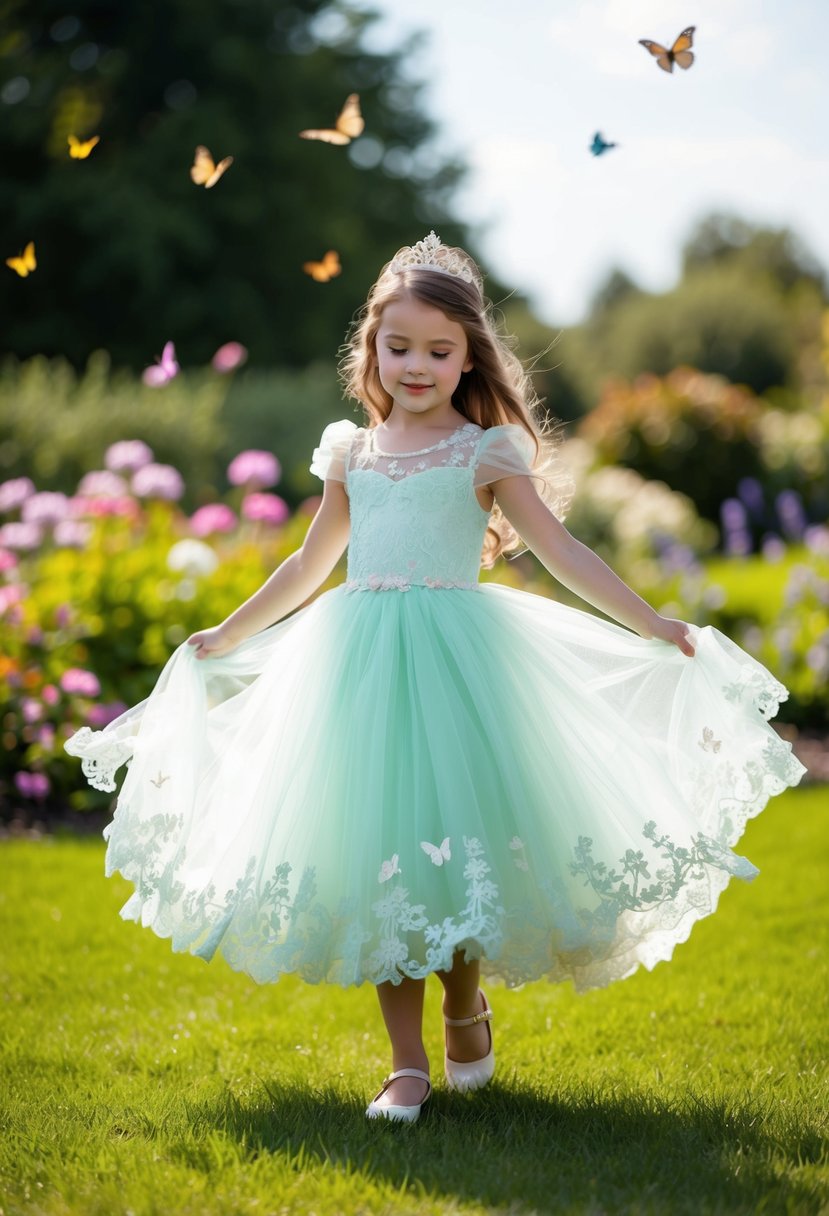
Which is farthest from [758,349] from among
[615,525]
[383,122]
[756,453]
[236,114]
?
[615,525]

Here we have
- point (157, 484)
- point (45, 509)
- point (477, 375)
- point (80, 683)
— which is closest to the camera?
point (477, 375)

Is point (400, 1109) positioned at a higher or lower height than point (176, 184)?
lower

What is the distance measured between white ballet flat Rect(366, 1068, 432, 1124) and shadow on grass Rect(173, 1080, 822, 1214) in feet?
0.07

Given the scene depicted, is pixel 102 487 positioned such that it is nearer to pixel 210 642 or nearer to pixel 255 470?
pixel 255 470

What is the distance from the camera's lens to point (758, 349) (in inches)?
1224

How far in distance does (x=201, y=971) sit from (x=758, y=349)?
29.5m

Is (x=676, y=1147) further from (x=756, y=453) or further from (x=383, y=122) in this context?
(x=383, y=122)

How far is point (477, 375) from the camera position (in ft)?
10.6

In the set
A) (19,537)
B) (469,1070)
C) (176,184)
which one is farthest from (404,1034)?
(176,184)

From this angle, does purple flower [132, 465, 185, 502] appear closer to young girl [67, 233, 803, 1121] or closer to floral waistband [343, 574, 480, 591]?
young girl [67, 233, 803, 1121]

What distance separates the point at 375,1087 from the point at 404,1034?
0.98 feet

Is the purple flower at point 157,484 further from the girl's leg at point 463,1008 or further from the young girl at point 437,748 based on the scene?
the girl's leg at point 463,1008

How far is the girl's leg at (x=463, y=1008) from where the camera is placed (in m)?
2.91

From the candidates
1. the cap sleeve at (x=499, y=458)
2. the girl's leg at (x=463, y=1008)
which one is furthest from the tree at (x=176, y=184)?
the girl's leg at (x=463, y=1008)
